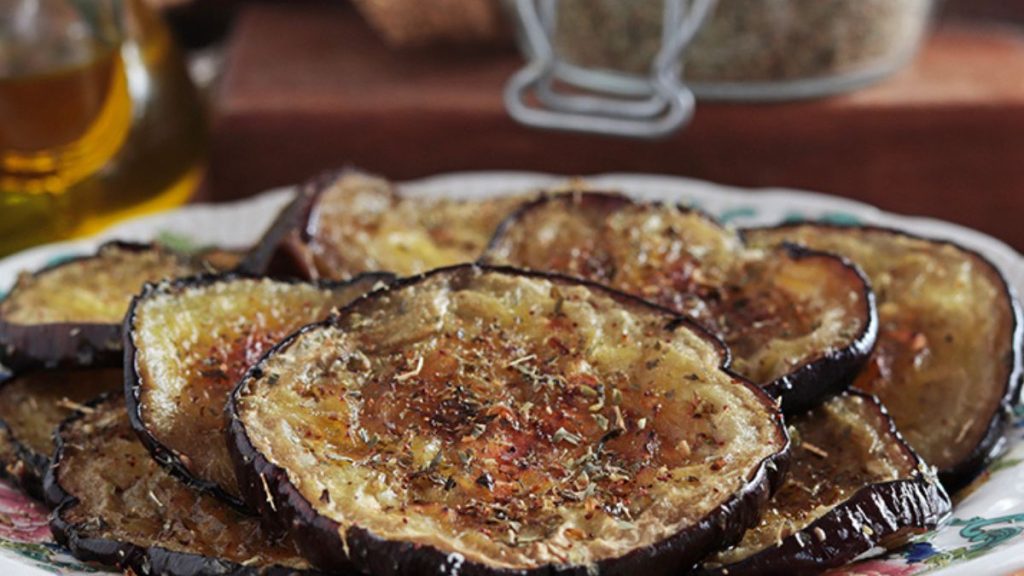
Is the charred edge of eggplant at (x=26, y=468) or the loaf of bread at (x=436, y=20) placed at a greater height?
the loaf of bread at (x=436, y=20)

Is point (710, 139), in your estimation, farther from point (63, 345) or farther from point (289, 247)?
point (63, 345)

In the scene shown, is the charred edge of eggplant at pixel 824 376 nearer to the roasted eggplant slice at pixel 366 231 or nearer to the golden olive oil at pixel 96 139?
the roasted eggplant slice at pixel 366 231

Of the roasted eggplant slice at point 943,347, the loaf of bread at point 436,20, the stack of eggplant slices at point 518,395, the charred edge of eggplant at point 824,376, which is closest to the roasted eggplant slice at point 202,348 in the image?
the stack of eggplant slices at point 518,395

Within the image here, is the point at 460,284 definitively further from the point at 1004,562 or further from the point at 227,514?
the point at 1004,562

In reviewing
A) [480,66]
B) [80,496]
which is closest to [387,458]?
[80,496]

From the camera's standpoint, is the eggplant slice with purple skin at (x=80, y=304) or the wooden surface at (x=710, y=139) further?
the wooden surface at (x=710, y=139)

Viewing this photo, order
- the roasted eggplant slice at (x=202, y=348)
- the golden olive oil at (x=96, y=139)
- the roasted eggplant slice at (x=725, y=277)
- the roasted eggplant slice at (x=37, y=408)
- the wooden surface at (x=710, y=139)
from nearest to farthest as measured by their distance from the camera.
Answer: the roasted eggplant slice at (x=202, y=348), the roasted eggplant slice at (x=725, y=277), the roasted eggplant slice at (x=37, y=408), the golden olive oil at (x=96, y=139), the wooden surface at (x=710, y=139)
